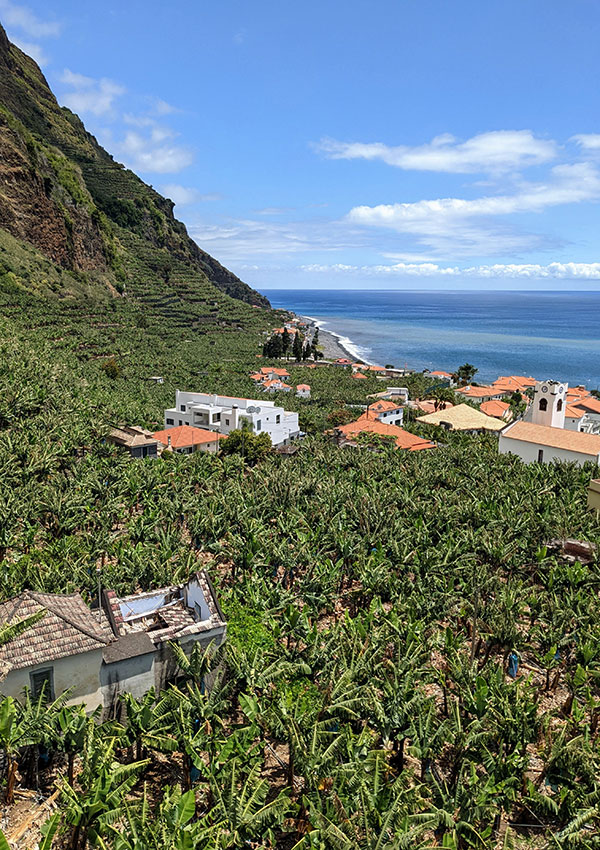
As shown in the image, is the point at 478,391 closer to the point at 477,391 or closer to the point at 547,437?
the point at 477,391

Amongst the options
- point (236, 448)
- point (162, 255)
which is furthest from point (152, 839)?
point (162, 255)

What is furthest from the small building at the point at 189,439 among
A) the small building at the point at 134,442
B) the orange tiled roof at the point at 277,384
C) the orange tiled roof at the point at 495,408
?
the orange tiled roof at the point at 277,384

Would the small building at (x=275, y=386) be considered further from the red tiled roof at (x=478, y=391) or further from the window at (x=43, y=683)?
the window at (x=43, y=683)

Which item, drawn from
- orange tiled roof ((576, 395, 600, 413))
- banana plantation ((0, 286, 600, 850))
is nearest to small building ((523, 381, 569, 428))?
banana plantation ((0, 286, 600, 850))

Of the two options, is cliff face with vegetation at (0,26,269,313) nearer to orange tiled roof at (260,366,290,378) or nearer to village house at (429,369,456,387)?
orange tiled roof at (260,366,290,378)

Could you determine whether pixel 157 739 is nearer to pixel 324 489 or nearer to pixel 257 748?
pixel 257 748
